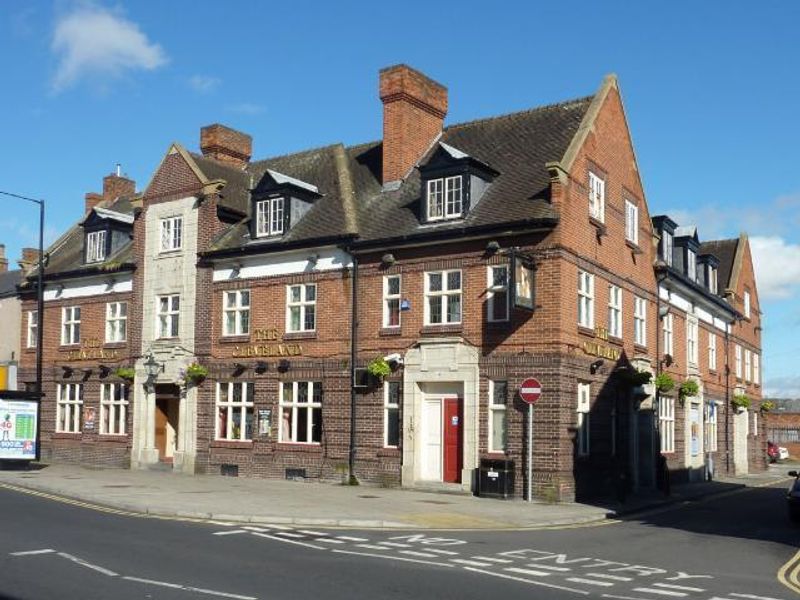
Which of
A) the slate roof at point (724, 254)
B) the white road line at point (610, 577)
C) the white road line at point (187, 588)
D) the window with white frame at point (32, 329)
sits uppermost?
the slate roof at point (724, 254)

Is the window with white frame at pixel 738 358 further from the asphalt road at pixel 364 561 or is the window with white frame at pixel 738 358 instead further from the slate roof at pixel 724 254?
the asphalt road at pixel 364 561

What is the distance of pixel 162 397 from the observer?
32844 millimetres

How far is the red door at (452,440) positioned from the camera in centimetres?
2575

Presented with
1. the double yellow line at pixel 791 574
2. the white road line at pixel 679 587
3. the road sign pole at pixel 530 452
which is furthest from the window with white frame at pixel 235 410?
the white road line at pixel 679 587

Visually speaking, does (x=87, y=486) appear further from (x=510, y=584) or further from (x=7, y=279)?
(x=7, y=279)

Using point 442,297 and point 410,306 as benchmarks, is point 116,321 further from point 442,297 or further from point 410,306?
point 442,297

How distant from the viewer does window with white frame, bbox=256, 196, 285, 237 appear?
30141 mm

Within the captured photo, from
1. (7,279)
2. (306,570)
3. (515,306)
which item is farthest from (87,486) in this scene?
(7,279)

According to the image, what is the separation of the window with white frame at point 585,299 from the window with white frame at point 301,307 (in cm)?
818

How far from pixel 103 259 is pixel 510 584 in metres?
27.3

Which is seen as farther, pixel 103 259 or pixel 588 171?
pixel 103 259

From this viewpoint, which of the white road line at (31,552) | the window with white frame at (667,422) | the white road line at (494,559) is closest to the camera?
the white road line at (31,552)

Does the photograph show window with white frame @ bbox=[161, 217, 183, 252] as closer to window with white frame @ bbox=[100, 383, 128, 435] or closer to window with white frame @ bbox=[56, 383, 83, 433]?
window with white frame @ bbox=[100, 383, 128, 435]

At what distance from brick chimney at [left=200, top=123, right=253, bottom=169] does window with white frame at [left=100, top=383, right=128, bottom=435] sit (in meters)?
9.77
